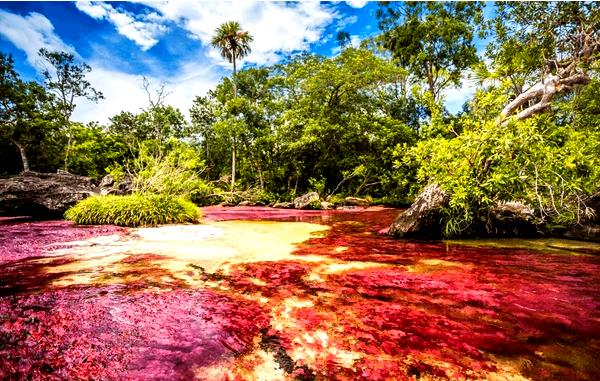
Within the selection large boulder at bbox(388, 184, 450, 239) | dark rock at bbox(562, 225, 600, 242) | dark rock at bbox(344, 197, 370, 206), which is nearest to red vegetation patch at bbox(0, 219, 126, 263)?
large boulder at bbox(388, 184, 450, 239)

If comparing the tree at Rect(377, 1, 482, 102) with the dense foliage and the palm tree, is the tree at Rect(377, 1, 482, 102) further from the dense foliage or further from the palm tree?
the palm tree

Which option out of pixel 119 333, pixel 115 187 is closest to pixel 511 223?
pixel 119 333

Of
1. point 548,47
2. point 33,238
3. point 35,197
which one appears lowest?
point 33,238

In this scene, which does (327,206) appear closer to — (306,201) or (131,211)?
(306,201)

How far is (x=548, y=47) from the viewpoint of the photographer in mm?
8594

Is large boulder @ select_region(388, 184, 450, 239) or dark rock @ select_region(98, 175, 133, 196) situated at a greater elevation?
dark rock @ select_region(98, 175, 133, 196)

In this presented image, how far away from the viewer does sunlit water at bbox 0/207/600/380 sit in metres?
1.73

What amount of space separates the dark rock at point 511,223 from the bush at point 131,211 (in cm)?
820

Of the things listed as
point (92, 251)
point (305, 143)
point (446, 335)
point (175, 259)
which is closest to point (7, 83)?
point (305, 143)

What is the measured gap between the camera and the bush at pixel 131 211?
8.34 m

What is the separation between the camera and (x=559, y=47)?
27.1 ft

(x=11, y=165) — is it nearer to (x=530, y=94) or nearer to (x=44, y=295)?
(x=44, y=295)

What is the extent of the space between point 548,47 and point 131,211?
12.8 meters

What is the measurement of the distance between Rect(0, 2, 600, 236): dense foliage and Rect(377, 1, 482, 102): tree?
81 millimetres
